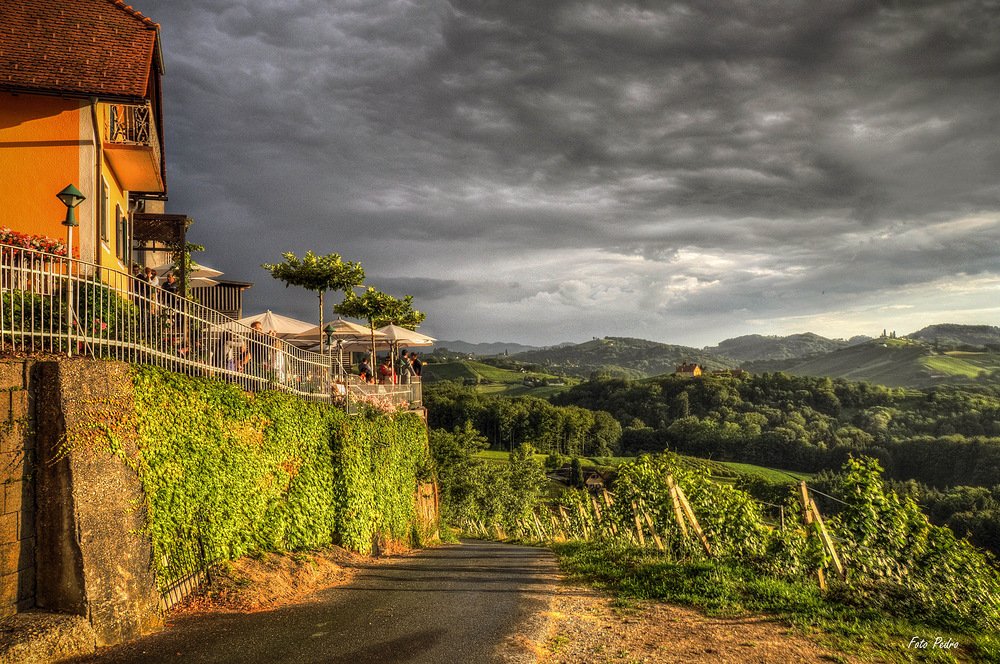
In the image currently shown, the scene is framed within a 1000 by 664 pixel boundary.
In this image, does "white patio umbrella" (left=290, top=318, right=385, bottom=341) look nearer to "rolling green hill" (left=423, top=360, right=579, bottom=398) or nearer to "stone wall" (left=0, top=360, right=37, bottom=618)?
"stone wall" (left=0, top=360, right=37, bottom=618)

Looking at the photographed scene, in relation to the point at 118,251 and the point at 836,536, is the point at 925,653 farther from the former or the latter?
the point at 118,251

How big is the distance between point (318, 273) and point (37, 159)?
7932 millimetres

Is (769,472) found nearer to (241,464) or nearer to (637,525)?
(637,525)

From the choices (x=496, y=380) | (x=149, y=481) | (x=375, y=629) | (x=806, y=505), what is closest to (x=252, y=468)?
(x=149, y=481)

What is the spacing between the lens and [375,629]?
285 inches

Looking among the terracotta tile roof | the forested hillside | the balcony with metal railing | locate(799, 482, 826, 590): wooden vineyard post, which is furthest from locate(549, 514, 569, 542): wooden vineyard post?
the forested hillside

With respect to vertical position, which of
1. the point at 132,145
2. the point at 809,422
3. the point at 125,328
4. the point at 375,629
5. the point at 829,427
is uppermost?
the point at 132,145

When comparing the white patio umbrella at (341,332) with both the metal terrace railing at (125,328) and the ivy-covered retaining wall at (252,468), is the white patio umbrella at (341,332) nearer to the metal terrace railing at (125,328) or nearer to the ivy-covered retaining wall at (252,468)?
the ivy-covered retaining wall at (252,468)

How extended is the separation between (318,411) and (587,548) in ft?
25.1

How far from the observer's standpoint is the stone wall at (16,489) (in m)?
5.62

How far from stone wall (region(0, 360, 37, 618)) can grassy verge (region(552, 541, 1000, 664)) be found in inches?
294

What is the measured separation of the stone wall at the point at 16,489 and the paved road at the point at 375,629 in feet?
3.03

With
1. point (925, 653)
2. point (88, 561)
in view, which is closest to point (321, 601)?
point (88, 561)

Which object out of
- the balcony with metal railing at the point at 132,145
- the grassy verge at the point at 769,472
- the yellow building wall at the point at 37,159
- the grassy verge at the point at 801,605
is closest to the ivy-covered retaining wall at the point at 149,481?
the grassy verge at the point at 801,605
